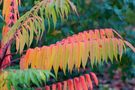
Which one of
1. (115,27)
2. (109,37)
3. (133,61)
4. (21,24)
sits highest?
(21,24)

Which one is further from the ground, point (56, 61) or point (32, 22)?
point (32, 22)

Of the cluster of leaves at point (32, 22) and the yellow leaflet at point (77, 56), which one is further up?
the cluster of leaves at point (32, 22)

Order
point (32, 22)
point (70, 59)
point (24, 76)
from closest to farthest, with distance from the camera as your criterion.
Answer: point (24, 76)
point (70, 59)
point (32, 22)

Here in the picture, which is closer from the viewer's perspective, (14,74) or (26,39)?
(14,74)

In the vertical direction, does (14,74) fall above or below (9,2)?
below

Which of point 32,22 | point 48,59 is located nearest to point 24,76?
point 48,59

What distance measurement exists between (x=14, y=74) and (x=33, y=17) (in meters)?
0.44

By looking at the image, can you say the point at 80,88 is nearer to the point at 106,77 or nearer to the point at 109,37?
the point at 109,37

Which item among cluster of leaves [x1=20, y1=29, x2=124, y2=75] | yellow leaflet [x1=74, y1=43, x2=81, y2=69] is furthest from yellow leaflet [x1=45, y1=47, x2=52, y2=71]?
yellow leaflet [x1=74, y1=43, x2=81, y2=69]

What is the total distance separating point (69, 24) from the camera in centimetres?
359

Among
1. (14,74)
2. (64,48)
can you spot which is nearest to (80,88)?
(64,48)

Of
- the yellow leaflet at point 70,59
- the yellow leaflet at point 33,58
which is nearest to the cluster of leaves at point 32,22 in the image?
the yellow leaflet at point 33,58

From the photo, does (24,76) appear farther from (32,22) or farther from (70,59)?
(32,22)

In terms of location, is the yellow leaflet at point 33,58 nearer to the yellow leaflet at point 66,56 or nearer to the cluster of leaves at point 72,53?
the cluster of leaves at point 72,53
